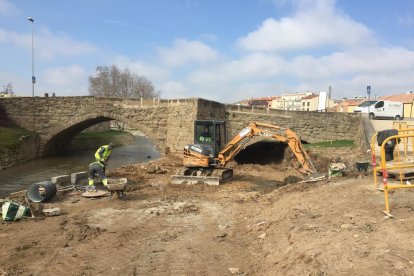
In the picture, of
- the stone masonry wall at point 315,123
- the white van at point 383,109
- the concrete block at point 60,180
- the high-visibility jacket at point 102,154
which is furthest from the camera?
the white van at point 383,109

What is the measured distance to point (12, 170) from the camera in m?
25.5

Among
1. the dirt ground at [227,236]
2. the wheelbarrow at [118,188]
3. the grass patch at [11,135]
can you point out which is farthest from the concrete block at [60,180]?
the grass patch at [11,135]

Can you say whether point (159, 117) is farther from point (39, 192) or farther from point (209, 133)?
point (39, 192)

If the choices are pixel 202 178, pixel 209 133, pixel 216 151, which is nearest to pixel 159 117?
pixel 209 133

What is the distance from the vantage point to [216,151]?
16359 mm

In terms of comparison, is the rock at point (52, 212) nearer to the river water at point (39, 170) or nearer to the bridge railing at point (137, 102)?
the river water at point (39, 170)

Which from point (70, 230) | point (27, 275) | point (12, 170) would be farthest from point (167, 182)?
point (12, 170)

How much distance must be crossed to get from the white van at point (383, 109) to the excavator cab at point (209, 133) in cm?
1770

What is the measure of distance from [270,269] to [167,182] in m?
10.3

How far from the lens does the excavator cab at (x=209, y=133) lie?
53.5ft

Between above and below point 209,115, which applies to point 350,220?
below

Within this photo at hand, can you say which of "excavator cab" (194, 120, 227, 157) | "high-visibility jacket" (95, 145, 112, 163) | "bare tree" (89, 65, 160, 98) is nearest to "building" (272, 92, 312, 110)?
"bare tree" (89, 65, 160, 98)

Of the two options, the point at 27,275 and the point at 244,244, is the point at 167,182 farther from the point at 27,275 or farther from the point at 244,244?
the point at 27,275

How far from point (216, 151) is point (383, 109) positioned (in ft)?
64.6
